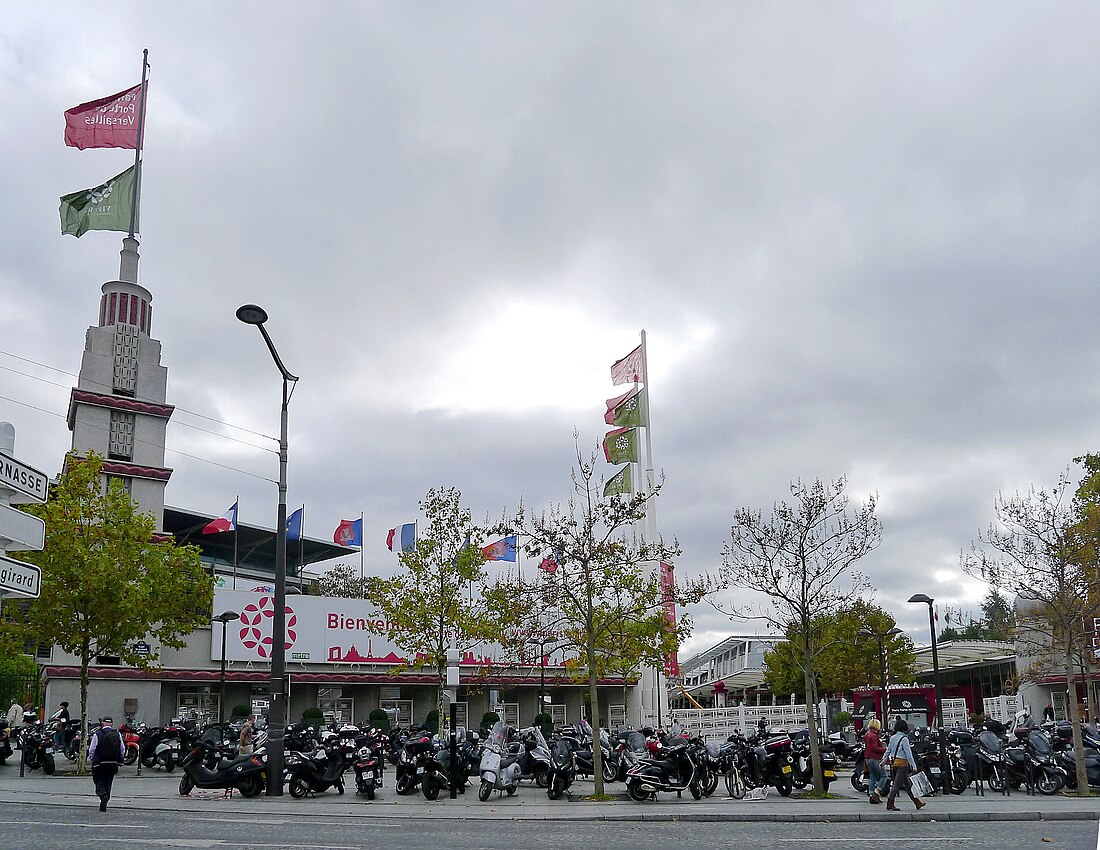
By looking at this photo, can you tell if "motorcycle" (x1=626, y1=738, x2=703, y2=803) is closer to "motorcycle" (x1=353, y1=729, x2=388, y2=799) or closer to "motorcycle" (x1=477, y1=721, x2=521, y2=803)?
"motorcycle" (x1=477, y1=721, x2=521, y2=803)

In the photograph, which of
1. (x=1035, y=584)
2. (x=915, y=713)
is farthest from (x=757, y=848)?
(x=915, y=713)

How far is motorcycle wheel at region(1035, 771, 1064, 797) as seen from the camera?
69.3 feet

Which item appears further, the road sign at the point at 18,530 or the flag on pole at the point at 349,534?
the flag on pole at the point at 349,534

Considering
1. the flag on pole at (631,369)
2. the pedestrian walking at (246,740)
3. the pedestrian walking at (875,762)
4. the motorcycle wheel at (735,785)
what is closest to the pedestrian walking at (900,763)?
the pedestrian walking at (875,762)

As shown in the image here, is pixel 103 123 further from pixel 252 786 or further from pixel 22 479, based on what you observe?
pixel 22 479

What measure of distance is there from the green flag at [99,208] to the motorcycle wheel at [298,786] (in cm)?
2885

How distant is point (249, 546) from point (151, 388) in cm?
2411

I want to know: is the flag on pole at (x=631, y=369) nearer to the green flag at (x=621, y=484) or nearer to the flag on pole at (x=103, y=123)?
the green flag at (x=621, y=484)

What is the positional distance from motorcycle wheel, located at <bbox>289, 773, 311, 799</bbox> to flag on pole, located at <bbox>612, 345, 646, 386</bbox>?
27.0 m

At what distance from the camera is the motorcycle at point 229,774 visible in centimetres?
2050

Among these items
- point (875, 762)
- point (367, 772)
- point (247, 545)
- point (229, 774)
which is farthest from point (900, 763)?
point (247, 545)

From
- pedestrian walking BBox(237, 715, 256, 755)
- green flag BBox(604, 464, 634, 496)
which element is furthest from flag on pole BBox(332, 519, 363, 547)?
pedestrian walking BBox(237, 715, 256, 755)

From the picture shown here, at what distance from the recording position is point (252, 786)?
69.5 feet

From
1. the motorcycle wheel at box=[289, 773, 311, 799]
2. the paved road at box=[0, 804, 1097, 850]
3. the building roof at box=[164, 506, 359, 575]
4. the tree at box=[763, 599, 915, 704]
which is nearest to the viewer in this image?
the paved road at box=[0, 804, 1097, 850]
